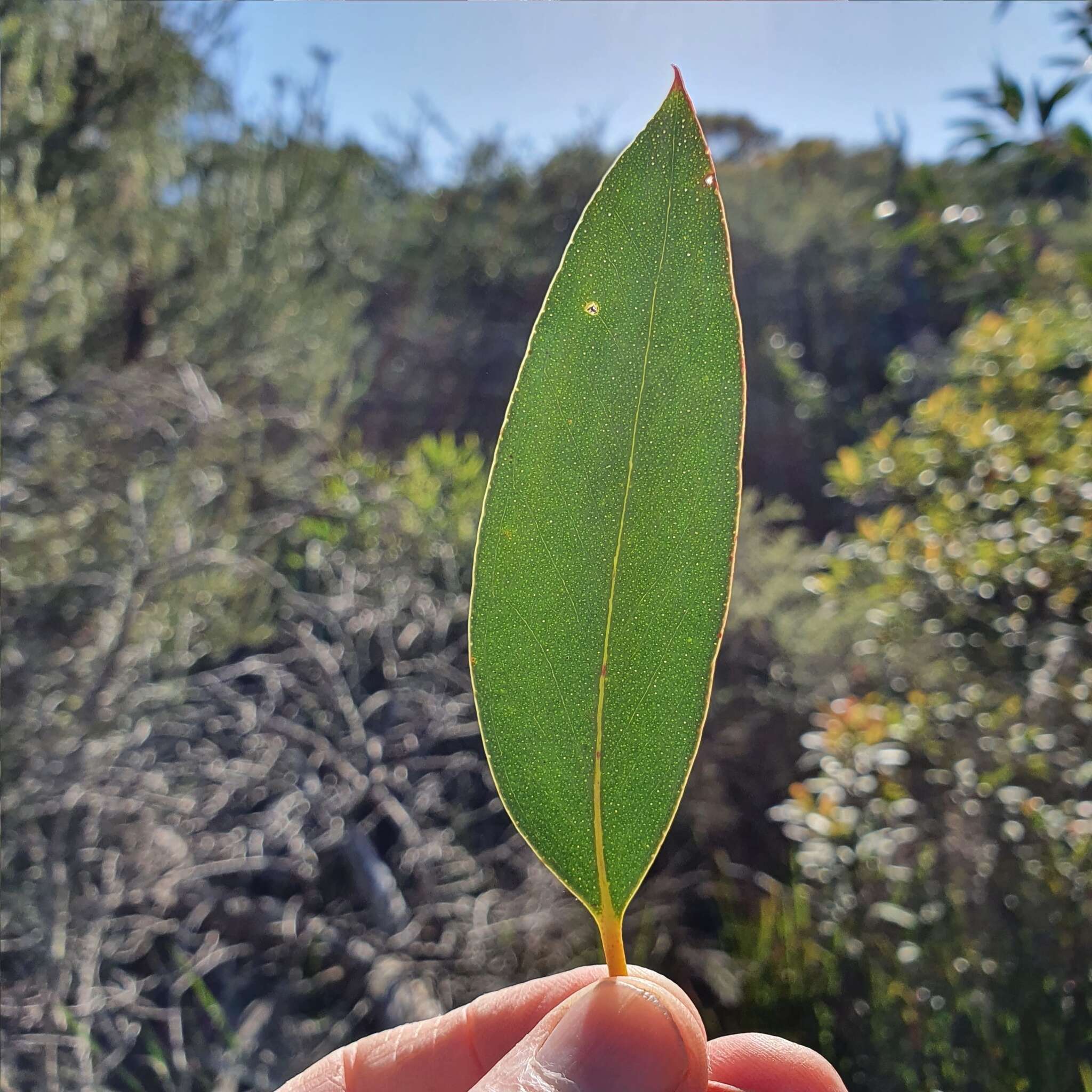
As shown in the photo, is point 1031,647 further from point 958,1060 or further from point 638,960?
point 638,960

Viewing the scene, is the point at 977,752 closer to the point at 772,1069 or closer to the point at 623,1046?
the point at 772,1069

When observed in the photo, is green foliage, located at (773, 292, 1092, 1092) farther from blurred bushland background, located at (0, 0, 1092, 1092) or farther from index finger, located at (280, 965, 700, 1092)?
index finger, located at (280, 965, 700, 1092)

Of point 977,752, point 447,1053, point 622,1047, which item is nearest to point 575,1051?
→ point 622,1047

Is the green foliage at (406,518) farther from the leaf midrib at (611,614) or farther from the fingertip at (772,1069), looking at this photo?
the leaf midrib at (611,614)

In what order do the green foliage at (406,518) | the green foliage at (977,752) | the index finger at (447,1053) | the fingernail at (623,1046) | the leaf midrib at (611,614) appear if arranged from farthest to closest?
the green foliage at (406,518) → the green foliage at (977,752) → the index finger at (447,1053) → the fingernail at (623,1046) → the leaf midrib at (611,614)

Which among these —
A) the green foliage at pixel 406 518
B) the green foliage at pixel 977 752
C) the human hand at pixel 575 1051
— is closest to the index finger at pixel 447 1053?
the human hand at pixel 575 1051

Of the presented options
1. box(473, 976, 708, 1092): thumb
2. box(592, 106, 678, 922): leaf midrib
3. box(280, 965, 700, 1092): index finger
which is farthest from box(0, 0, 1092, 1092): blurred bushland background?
→ box(592, 106, 678, 922): leaf midrib
